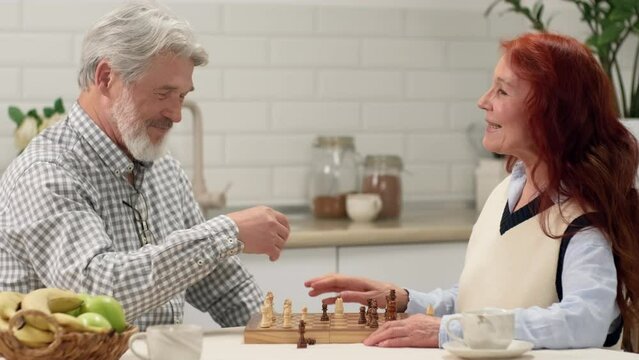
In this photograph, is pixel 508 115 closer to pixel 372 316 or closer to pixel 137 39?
pixel 372 316

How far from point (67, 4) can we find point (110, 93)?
1.66 metres

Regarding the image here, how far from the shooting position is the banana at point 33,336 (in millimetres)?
2098

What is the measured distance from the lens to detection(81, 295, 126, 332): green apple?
7.12ft

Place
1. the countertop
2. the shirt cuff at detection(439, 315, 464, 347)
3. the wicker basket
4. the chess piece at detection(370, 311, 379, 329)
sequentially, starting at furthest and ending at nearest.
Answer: the countertop, the chess piece at detection(370, 311, 379, 329), the shirt cuff at detection(439, 315, 464, 347), the wicker basket

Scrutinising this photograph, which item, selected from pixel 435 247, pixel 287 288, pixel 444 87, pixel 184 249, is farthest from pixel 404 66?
pixel 184 249

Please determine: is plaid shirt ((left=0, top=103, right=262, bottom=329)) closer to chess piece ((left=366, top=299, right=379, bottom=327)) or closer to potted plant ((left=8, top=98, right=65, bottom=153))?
chess piece ((left=366, top=299, right=379, bottom=327))

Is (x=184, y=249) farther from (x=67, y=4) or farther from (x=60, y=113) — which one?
(x=67, y=4)

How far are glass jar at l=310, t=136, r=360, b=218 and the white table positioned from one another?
7.22 feet

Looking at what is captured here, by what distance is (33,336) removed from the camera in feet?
6.89

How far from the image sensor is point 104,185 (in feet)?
9.76

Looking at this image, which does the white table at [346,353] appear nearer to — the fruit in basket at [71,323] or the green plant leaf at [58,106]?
the fruit in basket at [71,323]

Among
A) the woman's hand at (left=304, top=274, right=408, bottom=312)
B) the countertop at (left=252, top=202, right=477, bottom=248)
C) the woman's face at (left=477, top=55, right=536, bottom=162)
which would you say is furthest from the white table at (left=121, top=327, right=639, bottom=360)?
the countertop at (left=252, top=202, right=477, bottom=248)

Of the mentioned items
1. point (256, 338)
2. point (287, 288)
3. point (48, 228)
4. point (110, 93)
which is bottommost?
point (287, 288)

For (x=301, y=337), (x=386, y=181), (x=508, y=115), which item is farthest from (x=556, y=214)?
(x=386, y=181)
